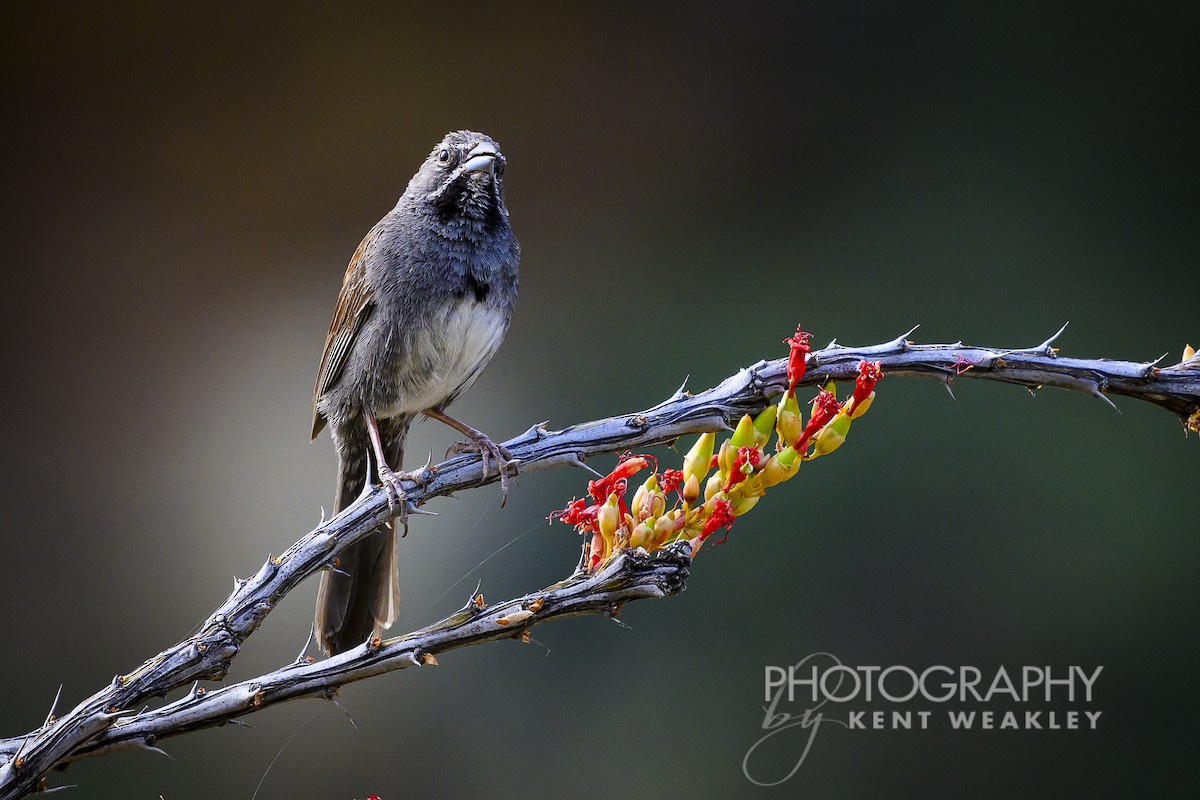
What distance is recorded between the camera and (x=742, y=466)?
4.18 ft

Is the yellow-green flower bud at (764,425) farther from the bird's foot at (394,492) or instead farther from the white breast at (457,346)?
the white breast at (457,346)

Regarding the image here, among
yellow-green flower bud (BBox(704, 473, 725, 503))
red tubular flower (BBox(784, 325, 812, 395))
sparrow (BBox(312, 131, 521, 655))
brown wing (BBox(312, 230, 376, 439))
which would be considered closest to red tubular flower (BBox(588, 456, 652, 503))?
yellow-green flower bud (BBox(704, 473, 725, 503))

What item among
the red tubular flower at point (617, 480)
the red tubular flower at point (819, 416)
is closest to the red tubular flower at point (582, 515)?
the red tubular flower at point (617, 480)

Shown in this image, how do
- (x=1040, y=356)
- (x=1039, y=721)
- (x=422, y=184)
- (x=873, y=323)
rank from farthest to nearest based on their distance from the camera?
1. (x=873, y=323)
2. (x=1039, y=721)
3. (x=422, y=184)
4. (x=1040, y=356)

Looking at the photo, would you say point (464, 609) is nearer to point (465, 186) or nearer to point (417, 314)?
point (417, 314)

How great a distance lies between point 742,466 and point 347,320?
1229 mm

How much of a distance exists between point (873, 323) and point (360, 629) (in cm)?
198

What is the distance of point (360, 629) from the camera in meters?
1.99

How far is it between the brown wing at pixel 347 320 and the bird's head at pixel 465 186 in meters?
0.21

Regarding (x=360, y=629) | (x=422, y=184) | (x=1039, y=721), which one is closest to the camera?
(x=360, y=629)

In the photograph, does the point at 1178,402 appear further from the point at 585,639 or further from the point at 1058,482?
the point at 585,639

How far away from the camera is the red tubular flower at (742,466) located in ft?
4.17

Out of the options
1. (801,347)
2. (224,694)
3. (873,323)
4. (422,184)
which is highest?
(873,323)

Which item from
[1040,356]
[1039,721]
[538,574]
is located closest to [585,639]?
[538,574]
